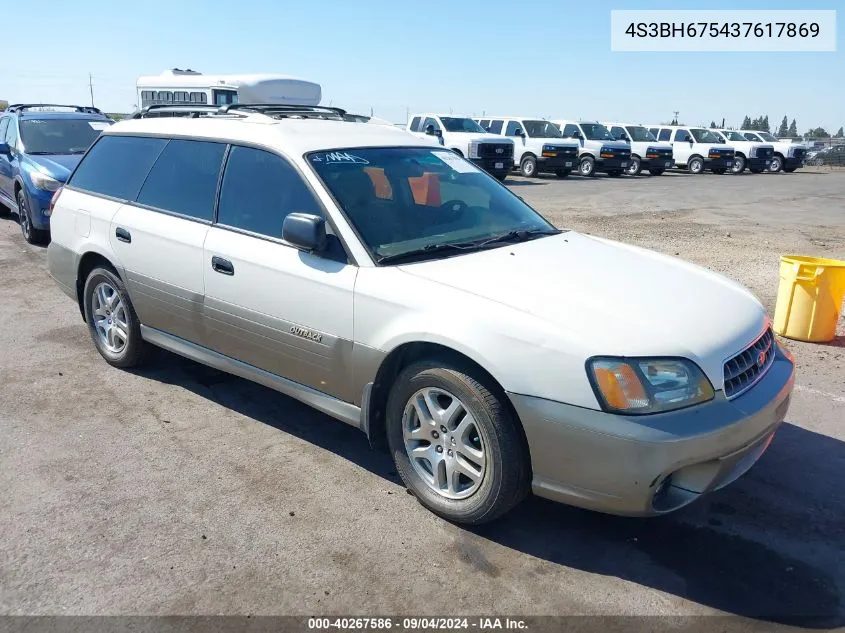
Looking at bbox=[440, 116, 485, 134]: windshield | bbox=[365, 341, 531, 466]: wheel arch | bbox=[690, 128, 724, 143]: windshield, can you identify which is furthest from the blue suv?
bbox=[690, 128, 724, 143]: windshield

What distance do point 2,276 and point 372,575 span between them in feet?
23.6

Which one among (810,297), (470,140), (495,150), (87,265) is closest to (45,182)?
(87,265)

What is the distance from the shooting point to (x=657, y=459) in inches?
112

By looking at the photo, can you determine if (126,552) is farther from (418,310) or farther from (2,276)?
(2,276)

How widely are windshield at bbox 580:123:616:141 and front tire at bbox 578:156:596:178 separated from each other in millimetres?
839

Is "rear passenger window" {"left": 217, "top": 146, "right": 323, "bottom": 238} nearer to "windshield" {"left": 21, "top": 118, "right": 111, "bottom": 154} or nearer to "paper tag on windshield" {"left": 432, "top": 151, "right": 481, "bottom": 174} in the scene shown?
"paper tag on windshield" {"left": 432, "top": 151, "right": 481, "bottom": 174}

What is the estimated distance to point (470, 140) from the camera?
2219cm

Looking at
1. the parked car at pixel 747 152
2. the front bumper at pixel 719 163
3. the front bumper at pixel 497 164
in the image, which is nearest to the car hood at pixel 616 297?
the front bumper at pixel 497 164

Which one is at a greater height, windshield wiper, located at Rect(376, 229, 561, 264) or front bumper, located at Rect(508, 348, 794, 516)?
windshield wiper, located at Rect(376, 229, 561, 264)

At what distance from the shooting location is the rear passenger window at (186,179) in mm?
4477

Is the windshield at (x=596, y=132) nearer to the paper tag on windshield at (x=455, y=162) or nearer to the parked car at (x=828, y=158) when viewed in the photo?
the parked car at (x=828, y=158)

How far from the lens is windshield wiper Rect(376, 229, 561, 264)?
12.0 ft

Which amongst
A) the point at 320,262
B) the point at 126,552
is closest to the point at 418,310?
the point at 320,262

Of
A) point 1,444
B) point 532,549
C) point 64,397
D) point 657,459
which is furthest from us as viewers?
point 64,397
